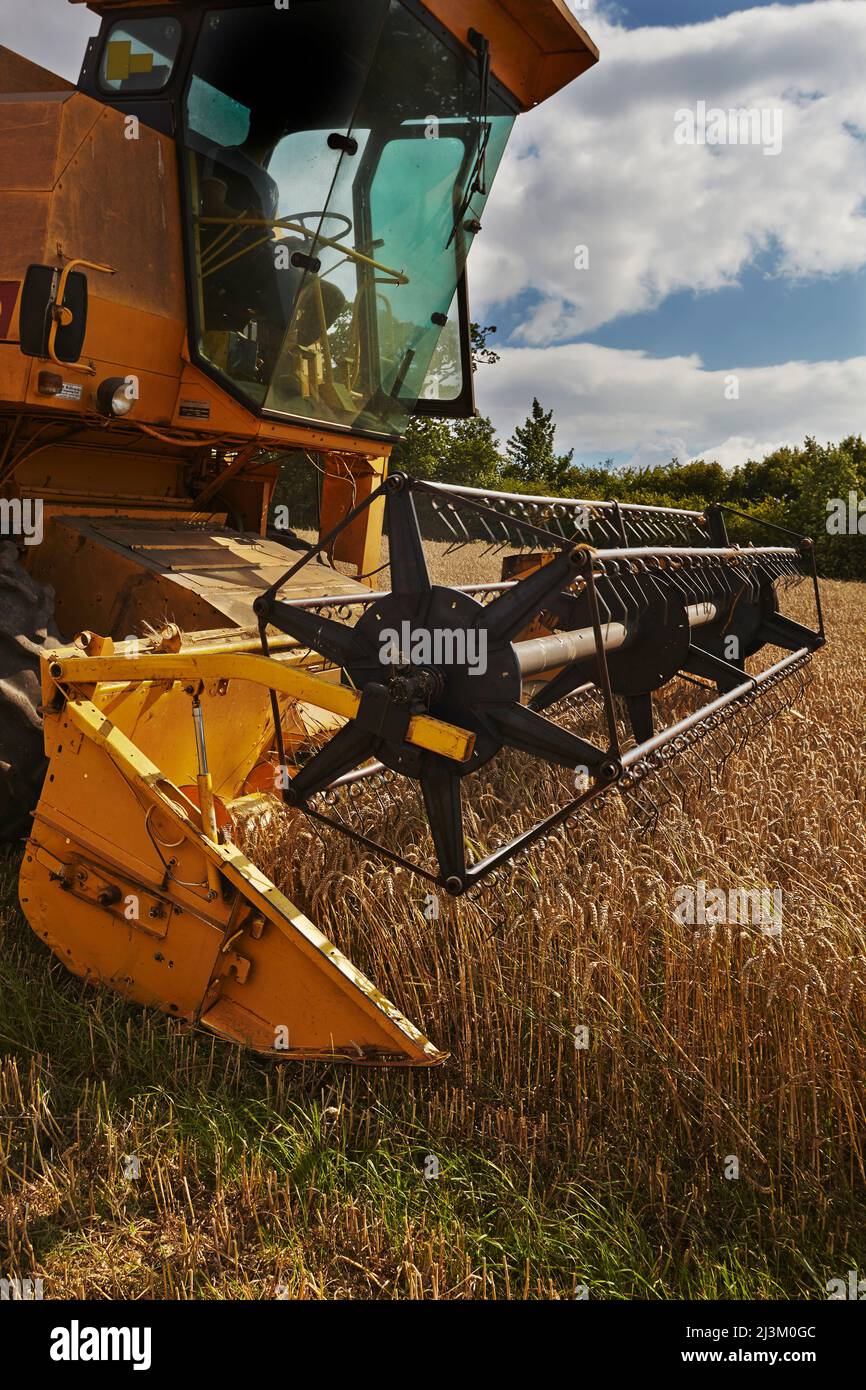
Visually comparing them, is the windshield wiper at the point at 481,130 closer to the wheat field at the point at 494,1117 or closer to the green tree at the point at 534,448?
the wheat field at the point at 494,1117

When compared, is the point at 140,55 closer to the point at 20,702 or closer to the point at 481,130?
the point at 481,130

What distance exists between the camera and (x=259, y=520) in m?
4.48

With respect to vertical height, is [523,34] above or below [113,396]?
above

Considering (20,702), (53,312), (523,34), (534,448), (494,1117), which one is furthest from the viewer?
(534,448)

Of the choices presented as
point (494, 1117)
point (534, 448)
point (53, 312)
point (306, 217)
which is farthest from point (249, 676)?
point (534, 448)

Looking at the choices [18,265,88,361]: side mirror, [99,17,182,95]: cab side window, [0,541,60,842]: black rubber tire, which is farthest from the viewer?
[99,17,182,95]: cab side window

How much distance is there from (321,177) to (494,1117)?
3010 mm

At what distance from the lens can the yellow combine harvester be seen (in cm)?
216

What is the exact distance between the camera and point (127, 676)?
2.38m

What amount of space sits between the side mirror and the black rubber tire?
0.68 meters

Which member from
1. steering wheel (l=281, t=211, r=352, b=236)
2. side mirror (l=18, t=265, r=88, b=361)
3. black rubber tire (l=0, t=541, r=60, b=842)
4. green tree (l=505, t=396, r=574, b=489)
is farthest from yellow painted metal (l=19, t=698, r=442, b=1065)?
green tree (l=505, t=396, r=574, b=489)

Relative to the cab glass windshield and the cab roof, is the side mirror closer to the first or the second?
the cab glass windshield

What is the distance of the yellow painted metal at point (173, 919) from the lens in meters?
2.14

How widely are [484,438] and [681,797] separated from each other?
70.7 ft
